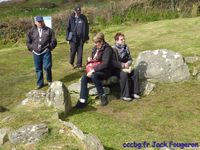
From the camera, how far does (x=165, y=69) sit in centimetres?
1188

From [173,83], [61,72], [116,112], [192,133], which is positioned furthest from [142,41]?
[192,133]

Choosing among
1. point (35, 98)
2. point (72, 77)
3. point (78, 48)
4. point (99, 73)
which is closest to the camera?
point (35, 98)

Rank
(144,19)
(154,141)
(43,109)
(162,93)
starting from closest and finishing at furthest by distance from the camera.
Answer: (154,141) → (43,109) → (162,93) → (144,19)

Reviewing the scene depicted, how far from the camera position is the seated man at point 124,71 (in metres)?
10.7

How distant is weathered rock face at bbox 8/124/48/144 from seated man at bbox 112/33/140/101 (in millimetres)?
3303

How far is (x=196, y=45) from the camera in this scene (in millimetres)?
17422

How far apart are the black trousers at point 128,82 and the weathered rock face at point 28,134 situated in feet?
10.8

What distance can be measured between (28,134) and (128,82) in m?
3.77

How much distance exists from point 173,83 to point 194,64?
1475 millimetres

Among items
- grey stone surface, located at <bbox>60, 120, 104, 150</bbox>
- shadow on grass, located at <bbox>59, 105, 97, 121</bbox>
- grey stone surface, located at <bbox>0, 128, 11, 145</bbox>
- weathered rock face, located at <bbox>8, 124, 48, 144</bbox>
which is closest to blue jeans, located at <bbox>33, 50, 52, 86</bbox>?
shadow on grass, located at <bbox>59, 105, 97, 121</bbox>

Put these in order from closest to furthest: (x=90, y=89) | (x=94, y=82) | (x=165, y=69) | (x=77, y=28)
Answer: (x=94, y=82), (x=90, y=89), (x=165, y=69), (x=77, y=28)

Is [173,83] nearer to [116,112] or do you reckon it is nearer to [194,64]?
[194,64]

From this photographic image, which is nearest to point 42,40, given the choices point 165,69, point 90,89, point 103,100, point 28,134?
point 90,89

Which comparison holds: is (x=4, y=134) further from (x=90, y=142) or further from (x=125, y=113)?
(x=125, y=113)
